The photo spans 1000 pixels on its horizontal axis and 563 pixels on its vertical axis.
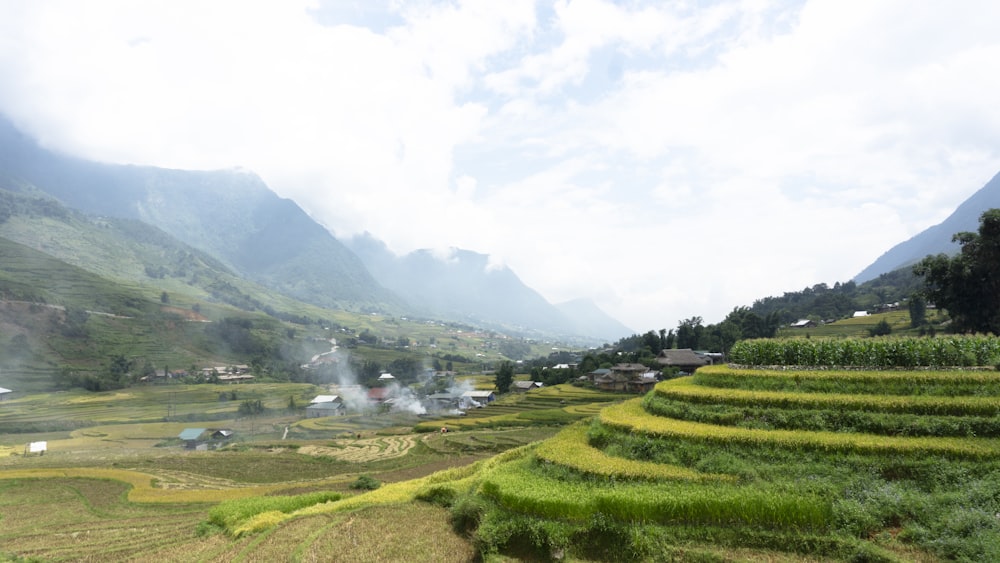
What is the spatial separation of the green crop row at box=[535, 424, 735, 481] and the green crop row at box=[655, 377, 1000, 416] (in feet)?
20.9

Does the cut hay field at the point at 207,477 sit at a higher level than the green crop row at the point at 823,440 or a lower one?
lower

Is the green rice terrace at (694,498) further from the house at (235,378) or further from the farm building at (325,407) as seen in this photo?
the house at (235,378)

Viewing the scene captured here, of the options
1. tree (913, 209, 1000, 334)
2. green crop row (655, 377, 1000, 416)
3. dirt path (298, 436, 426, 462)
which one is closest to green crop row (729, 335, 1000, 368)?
green crop row (655, 377, 1000, 416)

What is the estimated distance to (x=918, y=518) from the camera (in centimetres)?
1605

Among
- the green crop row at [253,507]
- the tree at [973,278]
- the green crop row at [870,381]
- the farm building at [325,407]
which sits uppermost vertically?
the tree at [973,278]

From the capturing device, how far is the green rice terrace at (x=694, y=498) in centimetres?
1627

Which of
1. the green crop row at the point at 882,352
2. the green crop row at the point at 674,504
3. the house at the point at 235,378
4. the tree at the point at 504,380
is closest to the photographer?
the green crop row at the point at 674,504

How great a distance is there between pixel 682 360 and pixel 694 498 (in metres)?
96.4

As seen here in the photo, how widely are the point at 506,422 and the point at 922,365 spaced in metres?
54.3

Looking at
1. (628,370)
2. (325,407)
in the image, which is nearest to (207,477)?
(325,407)

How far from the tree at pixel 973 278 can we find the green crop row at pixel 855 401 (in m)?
43.0

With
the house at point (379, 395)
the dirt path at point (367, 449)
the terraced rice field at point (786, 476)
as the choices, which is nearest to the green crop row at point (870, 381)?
the terraced rice field at point (786, 476)

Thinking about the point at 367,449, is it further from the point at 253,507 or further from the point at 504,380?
Result: the point at 504,380

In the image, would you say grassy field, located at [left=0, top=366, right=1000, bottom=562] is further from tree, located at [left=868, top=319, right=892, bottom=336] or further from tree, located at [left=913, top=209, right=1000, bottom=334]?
tree, located at [left=868, top=319, right=892, bottom=336]
